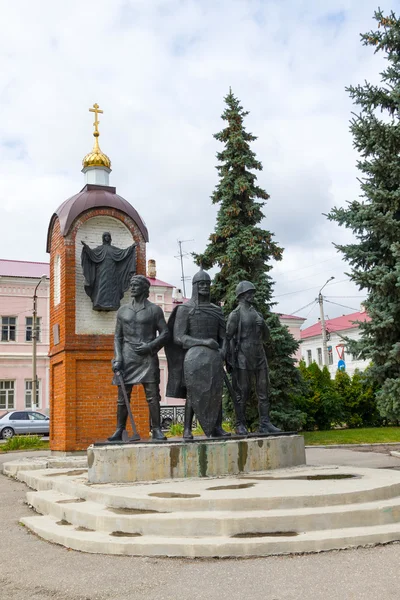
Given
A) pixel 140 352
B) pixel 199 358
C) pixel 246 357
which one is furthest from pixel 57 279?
pixel 199 358

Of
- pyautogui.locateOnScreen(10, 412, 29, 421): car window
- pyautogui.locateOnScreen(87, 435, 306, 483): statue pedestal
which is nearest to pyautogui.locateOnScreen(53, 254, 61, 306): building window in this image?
pyautogui.locateOnScreen(87, 435, 306, 483): statue pedestal

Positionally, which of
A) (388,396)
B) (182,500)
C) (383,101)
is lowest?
(182,500)

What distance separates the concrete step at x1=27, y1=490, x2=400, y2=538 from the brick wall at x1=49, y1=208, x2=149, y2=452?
21.6ft

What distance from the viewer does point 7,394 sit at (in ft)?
115

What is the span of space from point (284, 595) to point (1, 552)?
9.22ft

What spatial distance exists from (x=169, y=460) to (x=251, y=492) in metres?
1.68

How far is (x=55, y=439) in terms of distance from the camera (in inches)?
512

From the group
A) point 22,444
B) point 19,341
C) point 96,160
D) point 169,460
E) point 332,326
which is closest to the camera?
point 169,460

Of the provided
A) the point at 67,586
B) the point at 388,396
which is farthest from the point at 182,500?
the point at 388,396

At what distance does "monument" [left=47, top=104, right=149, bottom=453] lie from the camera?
1245cm

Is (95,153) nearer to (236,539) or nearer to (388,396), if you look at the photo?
(388,396)

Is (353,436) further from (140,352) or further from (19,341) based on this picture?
(19,341)

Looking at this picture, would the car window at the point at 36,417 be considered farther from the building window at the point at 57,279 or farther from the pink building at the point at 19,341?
the building window at the point at 57,279

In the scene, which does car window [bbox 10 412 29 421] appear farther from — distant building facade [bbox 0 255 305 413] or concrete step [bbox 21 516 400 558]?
concrete step [bbox 21 516 400 558]
